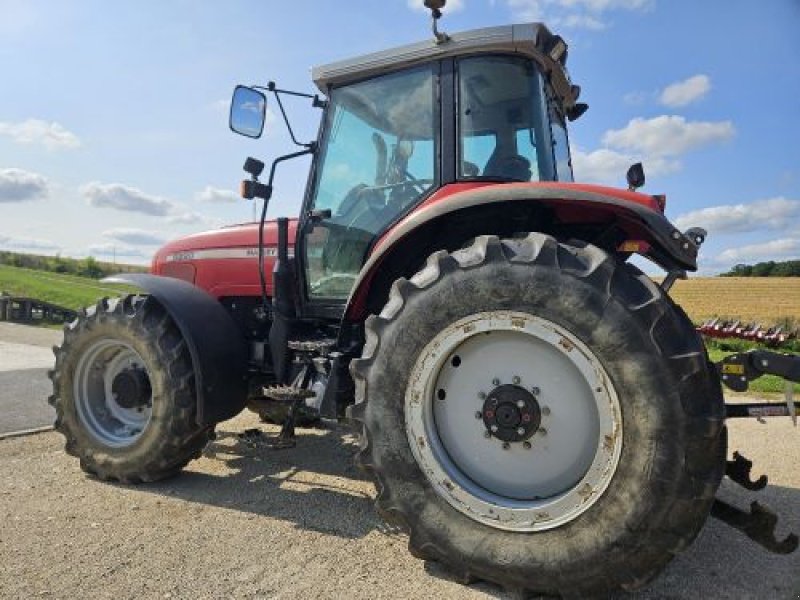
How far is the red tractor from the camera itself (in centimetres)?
243

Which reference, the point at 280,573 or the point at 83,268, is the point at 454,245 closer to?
the point at 280,573

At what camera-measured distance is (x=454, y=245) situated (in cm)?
345

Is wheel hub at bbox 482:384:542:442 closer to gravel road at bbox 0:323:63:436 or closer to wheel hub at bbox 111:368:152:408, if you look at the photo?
wheel hub at bbox 111:368:152:408

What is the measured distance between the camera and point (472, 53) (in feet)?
11.5

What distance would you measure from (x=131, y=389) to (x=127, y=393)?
38 millimetres

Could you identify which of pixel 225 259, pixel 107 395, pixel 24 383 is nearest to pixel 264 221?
pixel 225 259

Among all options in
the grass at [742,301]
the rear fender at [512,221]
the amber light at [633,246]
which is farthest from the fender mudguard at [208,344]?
the grass at [742,301]

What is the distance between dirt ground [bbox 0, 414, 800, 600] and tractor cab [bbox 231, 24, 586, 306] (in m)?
1.32

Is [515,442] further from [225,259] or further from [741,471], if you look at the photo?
[225,259]

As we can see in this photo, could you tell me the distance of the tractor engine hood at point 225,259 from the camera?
4664 mm

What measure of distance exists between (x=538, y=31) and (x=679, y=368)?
6.59ft

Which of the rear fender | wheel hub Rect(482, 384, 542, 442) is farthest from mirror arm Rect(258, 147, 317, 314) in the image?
wheel hub Rect(482, 384, 542, 442)

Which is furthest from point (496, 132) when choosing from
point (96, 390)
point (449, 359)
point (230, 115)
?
point (96, 390)

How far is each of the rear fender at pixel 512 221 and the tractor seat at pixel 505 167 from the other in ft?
1.17
